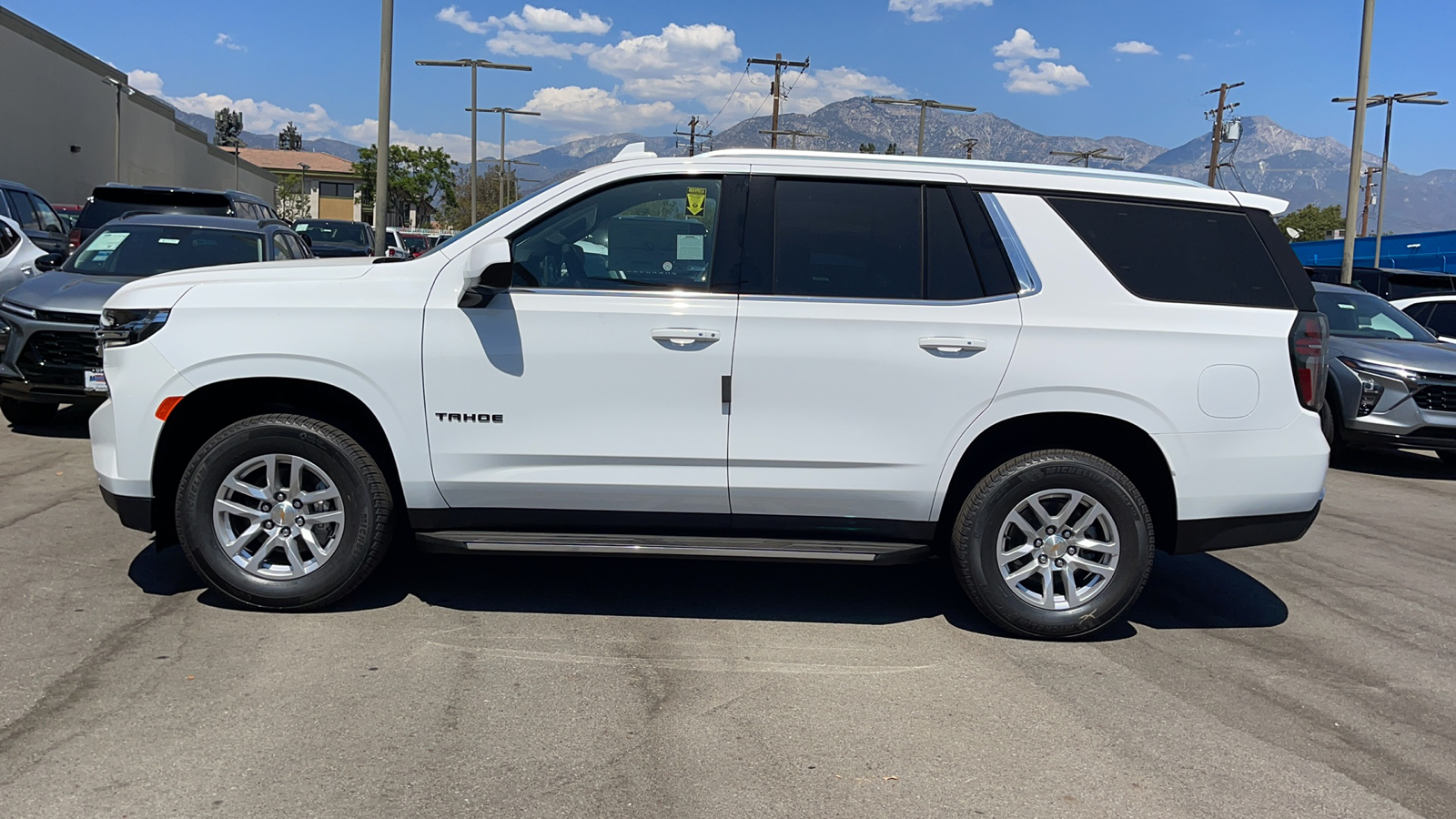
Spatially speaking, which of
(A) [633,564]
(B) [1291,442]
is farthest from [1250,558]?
(A) [633,564]

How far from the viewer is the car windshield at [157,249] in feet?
30.5

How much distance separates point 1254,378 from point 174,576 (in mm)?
5027

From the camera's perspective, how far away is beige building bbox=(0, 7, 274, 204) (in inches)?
Answer: 1511

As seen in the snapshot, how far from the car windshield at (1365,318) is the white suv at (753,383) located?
23.4 feet

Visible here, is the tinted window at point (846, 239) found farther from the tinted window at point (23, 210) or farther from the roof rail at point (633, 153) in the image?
the tinted window at point (23, 210)

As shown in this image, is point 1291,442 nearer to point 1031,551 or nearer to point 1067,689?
point 1031,551

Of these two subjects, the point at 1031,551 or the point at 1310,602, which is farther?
the point at 1310,602

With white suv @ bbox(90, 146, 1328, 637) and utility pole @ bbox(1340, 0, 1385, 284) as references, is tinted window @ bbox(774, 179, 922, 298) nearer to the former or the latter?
white suv @ bbox(90, 146, 1328, 637)

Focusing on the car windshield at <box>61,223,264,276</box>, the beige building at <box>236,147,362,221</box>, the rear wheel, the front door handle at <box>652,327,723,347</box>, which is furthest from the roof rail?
the beige building at <box>236,147,362,221</box>

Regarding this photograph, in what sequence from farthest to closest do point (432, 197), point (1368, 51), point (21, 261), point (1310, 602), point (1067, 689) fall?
point (432, 197) < point (1368, 51) < point (21, 261) < point (1310, 602) < point (1067, 689)

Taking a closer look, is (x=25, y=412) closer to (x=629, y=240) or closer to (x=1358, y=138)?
(x=629, y=240)

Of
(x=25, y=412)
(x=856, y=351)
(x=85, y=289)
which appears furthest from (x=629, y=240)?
(x=25, y=412)

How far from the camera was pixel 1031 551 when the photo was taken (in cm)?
491

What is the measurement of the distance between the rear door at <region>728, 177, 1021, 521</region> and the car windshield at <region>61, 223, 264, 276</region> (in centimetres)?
621
